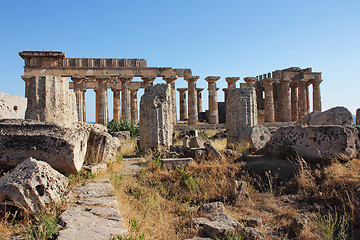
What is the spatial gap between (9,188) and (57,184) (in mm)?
614

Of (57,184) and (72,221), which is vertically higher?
(57,184)

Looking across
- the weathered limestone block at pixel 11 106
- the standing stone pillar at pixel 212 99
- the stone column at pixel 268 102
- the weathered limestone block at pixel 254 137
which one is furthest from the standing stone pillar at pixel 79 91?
the weathered limestone block at pixel 11 106

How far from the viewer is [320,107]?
2884 centimetres

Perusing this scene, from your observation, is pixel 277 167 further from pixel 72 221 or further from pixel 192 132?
pixel 192 132

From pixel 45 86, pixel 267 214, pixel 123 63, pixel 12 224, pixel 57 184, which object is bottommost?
pixel 267 214

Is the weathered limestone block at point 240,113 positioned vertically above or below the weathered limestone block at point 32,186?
above

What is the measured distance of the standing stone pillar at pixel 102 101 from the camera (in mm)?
24741

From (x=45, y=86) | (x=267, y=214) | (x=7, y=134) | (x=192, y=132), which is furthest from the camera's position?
(x=192, y=132)

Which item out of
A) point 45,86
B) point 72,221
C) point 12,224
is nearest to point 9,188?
point 12,224

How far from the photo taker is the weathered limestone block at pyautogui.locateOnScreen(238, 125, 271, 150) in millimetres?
10029

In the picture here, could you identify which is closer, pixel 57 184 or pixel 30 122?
pixel 57 184

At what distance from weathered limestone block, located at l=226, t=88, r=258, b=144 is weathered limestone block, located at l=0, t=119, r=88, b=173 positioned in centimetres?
769

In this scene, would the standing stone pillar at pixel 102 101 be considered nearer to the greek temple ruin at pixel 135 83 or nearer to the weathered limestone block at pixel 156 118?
the greek temple ruin at pixel 135 83

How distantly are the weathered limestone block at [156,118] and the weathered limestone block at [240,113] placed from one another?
2.98 meters
